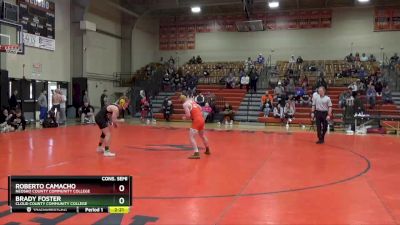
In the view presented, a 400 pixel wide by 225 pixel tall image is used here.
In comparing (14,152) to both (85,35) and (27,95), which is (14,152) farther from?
(85,35)

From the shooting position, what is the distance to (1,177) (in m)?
6.98

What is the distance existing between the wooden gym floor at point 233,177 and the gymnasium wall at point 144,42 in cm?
1933

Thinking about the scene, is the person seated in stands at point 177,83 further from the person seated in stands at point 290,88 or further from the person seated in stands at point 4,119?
the person seated in stands at point 4,119

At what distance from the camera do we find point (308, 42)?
3073cm

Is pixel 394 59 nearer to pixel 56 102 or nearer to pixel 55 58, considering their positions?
pixel 56 102

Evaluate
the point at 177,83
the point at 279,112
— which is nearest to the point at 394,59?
the point at 279,112

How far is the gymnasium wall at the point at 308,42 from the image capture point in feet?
96.6

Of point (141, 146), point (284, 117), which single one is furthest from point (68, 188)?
point (284, 117)

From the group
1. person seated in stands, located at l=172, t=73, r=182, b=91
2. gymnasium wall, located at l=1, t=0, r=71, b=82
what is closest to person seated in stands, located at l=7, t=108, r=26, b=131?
gymnasium wall, located at l=1, t=0, r=71, b=82

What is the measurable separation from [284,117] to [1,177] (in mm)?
16872

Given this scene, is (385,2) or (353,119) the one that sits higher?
(385,2)

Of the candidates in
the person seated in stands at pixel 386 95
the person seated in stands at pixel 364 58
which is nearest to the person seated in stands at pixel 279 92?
the person seated in stands at pixel 386 95

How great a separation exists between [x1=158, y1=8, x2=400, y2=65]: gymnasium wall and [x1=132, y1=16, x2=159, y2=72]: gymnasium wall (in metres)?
2.31
